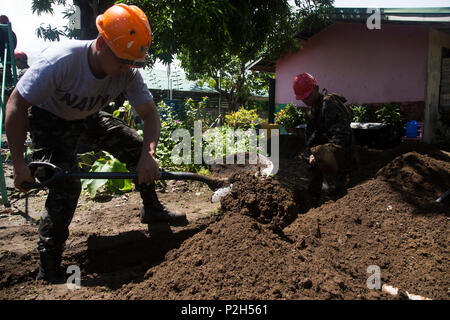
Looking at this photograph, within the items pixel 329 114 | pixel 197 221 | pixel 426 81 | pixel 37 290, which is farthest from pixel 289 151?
pixel 37 290

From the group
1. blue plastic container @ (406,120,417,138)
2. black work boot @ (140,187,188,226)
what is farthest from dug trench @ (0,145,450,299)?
blue plastic container @ (406,120,417,138)

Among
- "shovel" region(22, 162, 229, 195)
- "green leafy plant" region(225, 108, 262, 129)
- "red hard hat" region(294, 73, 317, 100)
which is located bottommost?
"shovel" region(22, 162, 229, 195)

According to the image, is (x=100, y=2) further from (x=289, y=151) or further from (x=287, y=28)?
(x=289, y=151)

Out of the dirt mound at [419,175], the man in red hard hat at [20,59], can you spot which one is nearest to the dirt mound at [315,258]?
the dirt mound at [419,175]

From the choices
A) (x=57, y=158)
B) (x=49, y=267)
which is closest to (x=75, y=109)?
(x=57, y=158)

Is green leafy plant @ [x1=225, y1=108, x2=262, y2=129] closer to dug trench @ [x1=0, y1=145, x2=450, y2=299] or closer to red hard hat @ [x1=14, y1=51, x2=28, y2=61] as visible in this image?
dug trench @ [x1=0, y1=145, x2=450, y2=299]

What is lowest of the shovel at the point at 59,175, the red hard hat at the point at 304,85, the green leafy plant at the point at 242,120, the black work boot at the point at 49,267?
the black work boot at the point at 49,267

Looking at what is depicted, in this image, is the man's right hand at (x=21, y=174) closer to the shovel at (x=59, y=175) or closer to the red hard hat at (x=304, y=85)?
the shovel at (x=59, y=175)

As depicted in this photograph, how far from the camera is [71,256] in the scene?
2770 millimetres

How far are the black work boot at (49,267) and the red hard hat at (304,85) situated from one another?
343cm

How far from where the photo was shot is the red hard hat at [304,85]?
4281 mm

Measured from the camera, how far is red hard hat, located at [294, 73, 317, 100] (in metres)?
4.28

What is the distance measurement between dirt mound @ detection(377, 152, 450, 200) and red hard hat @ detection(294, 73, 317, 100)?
1.52 m

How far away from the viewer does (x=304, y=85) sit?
4.29 metres
